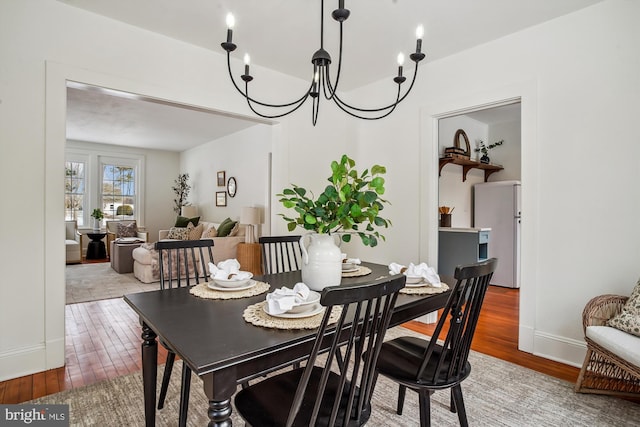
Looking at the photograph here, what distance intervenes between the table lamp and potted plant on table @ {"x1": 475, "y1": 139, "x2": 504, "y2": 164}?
3574mm

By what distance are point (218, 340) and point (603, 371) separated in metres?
2.32

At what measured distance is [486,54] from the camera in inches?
117

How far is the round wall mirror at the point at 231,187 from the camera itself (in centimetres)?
659

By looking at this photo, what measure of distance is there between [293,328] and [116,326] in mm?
2850

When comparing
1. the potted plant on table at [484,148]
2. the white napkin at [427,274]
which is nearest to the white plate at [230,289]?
the white napkin at [427,274]

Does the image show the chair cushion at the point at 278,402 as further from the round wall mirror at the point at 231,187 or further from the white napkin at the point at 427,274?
the round wall mirror at the point at 231,187

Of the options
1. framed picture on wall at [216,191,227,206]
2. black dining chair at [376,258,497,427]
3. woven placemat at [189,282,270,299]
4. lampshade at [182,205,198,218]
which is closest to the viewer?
black dining chair at [376,258,497,427]

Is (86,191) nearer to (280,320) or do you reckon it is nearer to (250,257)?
(250,257)

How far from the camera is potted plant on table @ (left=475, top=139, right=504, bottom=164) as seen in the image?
213 inches

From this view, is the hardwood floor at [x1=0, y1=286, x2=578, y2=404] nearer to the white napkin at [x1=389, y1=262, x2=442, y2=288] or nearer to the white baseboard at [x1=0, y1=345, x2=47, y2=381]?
the white baseboard at [x1=0, y1=345, x2=47, y2=381]

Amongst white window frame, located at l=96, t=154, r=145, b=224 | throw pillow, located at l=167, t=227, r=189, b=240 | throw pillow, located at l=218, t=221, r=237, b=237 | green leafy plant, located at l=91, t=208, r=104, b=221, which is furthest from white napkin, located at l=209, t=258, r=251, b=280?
white window frame, located at l=96, t=154, r=145, b=224

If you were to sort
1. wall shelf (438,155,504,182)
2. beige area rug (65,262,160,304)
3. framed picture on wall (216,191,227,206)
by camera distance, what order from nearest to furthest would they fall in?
beige area rug (65,262,160,304) < wall shelf (438,155,504,182) < framed picture on wall (216,191,227,206)

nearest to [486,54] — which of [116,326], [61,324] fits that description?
[61,324]

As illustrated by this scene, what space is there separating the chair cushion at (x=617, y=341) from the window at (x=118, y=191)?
8975 mm
